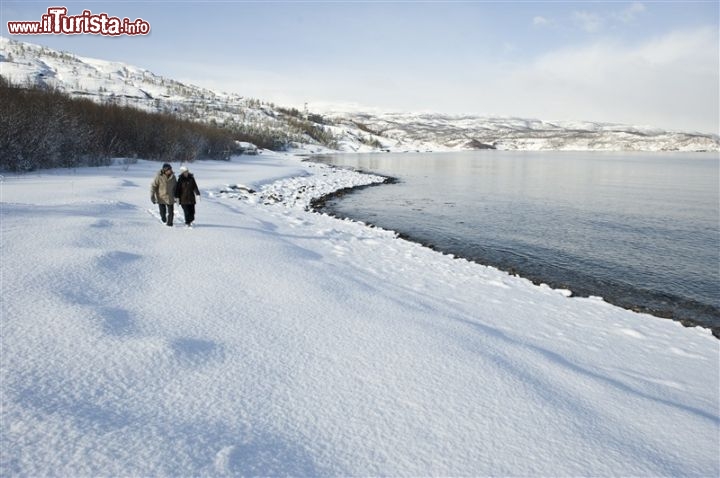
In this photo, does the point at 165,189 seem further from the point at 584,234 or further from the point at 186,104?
the point at 186,104

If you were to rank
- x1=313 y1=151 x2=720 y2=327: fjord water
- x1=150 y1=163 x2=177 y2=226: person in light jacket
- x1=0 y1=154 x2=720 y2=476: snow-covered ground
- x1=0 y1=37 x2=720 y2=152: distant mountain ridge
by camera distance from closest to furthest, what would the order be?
x1=0 y1=154 x2=720 y2=476: snow-covered ground < x1=150 y1=163 x2=177 y2=226: person in light jacket < x1=313 y1=151 x2=720 y2=327: fjord water < x1=0 y1=37 x2=720 y2=152: distant mountain ridge

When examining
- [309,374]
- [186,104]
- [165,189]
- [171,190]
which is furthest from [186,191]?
[186,104]

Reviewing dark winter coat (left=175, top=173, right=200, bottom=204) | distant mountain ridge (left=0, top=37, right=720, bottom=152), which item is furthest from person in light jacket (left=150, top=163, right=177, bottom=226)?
distant mountain ridge (left=0, top=37, right=720, bottom=152)

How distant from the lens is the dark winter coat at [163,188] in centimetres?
1059

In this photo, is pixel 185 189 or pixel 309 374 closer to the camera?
pixel 309 374

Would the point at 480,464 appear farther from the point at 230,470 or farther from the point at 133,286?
the point at 133,286

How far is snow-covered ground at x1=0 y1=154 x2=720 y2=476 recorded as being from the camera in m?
2.98

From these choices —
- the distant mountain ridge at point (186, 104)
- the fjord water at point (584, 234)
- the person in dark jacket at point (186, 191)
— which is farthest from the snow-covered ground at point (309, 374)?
the distant mountain ridge at point (186, 104)

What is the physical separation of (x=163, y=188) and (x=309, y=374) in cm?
852

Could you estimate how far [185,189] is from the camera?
10797 mm

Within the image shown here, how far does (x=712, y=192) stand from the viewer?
112 feet

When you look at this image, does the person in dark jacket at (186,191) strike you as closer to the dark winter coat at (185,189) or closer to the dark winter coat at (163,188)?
the dark winter coat at (185,189)

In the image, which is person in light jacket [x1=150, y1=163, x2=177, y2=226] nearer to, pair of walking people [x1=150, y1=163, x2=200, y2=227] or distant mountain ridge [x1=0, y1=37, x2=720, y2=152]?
pair of walking people [x1=150, y1=163, x2=200, y2=227]

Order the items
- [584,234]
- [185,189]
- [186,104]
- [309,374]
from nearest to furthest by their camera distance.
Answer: [309,374], [185,189], [584,234], [186,104]
